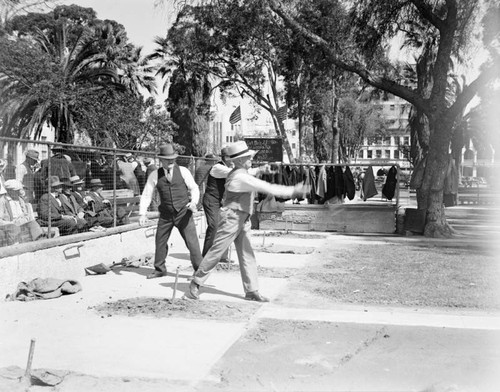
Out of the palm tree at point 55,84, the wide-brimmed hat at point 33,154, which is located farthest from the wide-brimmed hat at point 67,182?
the palm tree at point 55,84

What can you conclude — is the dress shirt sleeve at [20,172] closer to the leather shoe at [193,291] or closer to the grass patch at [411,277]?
the leather shoe at [193,291]

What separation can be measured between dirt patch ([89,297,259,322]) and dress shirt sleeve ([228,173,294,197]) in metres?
1.39

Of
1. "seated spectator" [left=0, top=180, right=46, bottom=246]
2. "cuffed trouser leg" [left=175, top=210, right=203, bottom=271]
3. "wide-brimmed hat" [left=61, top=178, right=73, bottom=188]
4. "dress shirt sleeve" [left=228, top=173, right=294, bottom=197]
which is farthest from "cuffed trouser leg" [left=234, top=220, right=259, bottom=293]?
"wide-brimmed hat" [left=61, top=178, right=73, bottom=188]

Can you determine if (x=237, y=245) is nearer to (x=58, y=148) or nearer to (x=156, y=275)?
(x=156, y=275)

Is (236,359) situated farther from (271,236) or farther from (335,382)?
(271,236)

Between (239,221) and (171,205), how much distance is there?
197 cm

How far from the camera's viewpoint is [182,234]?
913cm

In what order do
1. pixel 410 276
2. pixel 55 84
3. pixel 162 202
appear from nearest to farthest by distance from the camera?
pixel 162 202 → pixel 410 276 → pixel 55 84

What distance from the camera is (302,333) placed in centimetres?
609

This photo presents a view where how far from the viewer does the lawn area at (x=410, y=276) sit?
7.77m

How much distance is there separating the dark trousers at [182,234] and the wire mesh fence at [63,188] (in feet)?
4.66

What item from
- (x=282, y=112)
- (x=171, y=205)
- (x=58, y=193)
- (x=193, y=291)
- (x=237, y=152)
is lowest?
(x=193, y=291)

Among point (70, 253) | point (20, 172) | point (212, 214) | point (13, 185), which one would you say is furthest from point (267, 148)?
point (13, 185)

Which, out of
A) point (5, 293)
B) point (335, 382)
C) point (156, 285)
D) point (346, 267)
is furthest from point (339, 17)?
point (335, 382)
